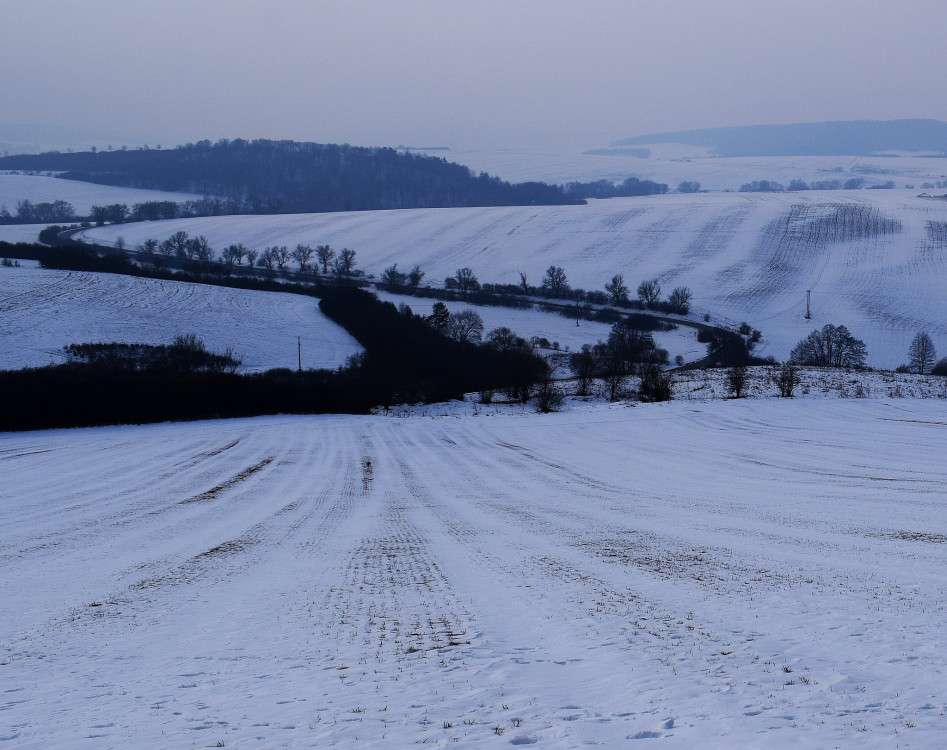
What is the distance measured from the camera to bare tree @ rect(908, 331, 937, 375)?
6397cm

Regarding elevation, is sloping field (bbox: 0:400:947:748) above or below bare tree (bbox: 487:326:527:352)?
below

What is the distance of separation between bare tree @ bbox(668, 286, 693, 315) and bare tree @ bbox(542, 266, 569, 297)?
15733 millimetres

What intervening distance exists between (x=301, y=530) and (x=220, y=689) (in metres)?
8.64

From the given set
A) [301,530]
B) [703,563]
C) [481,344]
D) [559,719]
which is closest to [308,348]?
[481,344]

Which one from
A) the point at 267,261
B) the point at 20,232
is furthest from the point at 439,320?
the point at 20,232

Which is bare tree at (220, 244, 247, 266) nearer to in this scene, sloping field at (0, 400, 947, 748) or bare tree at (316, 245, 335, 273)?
bare tree at (316, 245, 335, 273)

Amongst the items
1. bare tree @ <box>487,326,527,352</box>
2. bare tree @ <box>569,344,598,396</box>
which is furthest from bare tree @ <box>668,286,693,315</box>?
bare tree @ <box>569,344,598,396</box>

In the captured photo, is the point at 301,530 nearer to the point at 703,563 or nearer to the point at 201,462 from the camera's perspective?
the point at 703,563

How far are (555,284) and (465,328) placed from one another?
2853 cm

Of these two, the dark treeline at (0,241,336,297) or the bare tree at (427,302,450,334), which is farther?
the dark treeline at (0,241,336,297)

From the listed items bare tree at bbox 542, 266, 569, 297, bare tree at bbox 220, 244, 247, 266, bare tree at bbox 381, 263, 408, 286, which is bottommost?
bare tree at bbox 542, 266, 569, 297

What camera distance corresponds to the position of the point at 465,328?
7438 cm

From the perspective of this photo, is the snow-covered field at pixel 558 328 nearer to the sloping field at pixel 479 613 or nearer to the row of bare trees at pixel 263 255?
the row of bare trees at pixel 263 255

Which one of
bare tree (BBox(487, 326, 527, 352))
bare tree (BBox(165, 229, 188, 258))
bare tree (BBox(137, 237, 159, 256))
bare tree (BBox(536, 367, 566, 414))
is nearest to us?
bare tree (BBox(536, 367, 566, 414))
